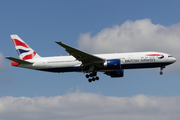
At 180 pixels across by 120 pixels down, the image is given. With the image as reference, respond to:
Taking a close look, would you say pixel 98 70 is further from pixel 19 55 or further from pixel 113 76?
pixel 19 55

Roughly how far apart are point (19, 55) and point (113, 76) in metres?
14.5

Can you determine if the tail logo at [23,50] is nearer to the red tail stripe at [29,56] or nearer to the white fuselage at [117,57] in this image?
the red tail stripe at [29,56]

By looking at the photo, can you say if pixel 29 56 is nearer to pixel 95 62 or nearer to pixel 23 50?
pixel 23 50

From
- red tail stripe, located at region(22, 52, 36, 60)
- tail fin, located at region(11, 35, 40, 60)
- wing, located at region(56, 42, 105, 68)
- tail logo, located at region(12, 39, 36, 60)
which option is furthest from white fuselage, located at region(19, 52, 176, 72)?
tail logo, located at region(12, 39, 36, 60)

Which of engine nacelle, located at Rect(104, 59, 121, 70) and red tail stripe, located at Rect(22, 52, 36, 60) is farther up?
red tail stripe, located at Rect(22, 52, 36, 60)

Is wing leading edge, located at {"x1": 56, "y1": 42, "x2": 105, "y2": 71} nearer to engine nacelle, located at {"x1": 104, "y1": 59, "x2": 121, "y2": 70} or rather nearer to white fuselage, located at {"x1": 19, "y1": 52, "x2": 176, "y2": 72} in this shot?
engine nacelle, located at {"x1": 104, "y1": 59, "x2": 121, "y2": 70}

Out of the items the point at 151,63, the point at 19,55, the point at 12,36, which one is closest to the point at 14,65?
the point at 19,55

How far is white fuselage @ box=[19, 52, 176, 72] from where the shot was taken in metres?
39.3

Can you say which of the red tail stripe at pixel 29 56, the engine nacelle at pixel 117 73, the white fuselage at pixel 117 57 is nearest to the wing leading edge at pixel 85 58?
the white fuselage at pixel 117 57

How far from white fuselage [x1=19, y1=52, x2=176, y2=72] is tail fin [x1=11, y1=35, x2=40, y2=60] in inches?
78.3

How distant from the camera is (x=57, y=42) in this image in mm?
33562

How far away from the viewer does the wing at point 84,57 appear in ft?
121

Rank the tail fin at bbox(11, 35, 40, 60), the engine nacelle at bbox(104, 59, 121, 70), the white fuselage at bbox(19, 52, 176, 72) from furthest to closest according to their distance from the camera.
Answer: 1. the tail fin at bbox(11, 35, 40, 60)
2. the white fuselage at bbox(19, 52, 176, 72)
3. the engine nacelle at bbox(104, 59, 121, 70)

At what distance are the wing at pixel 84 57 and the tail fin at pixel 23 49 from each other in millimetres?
7379
